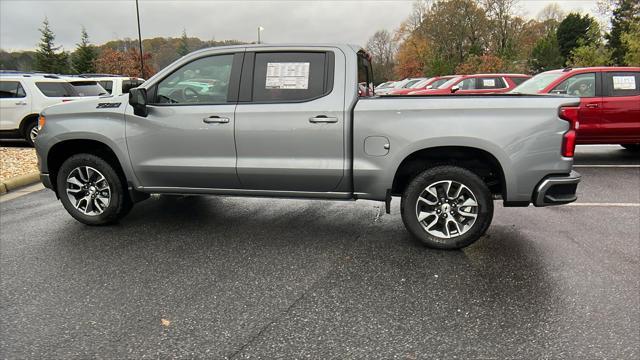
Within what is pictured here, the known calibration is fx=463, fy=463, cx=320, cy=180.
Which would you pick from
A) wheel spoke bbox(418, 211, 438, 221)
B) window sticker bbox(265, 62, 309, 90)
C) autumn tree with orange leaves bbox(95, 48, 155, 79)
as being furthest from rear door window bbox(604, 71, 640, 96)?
autumn tree with orange leaves bbox(95, 48, 155, 79)

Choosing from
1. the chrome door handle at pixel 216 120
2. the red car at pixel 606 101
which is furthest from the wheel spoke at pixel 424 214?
the red car at pixel 606 101

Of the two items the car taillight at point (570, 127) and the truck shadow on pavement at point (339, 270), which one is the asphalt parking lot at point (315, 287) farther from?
the car taillight at point (570, 127)

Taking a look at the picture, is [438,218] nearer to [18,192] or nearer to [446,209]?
[446,209]

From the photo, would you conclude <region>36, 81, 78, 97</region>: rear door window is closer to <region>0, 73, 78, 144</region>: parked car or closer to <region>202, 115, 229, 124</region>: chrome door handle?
<region>0, 73, 78, 144</region>: parked car

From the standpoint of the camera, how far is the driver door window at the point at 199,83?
4.54 meters

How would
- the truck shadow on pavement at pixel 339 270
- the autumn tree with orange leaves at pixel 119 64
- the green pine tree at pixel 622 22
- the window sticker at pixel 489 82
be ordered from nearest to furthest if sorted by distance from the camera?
the truck shadow on pavement at pixel 339 270, the window sticker at pixel 489 82, the green pine tree at pixel 622 22, the autumn tree with orange leaves at pixel 119 64

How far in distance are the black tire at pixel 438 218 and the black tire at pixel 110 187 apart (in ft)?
9.74

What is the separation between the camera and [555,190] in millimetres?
4031

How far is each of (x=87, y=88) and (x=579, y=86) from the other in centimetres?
1154

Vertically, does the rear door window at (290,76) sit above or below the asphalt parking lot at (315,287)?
above

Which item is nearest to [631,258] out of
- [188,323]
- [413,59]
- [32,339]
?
[188,323]

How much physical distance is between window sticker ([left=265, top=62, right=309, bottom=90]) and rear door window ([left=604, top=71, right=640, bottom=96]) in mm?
6541

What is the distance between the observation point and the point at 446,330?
2902 millimetres

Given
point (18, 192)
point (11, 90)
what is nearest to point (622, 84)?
point (18, 192)
